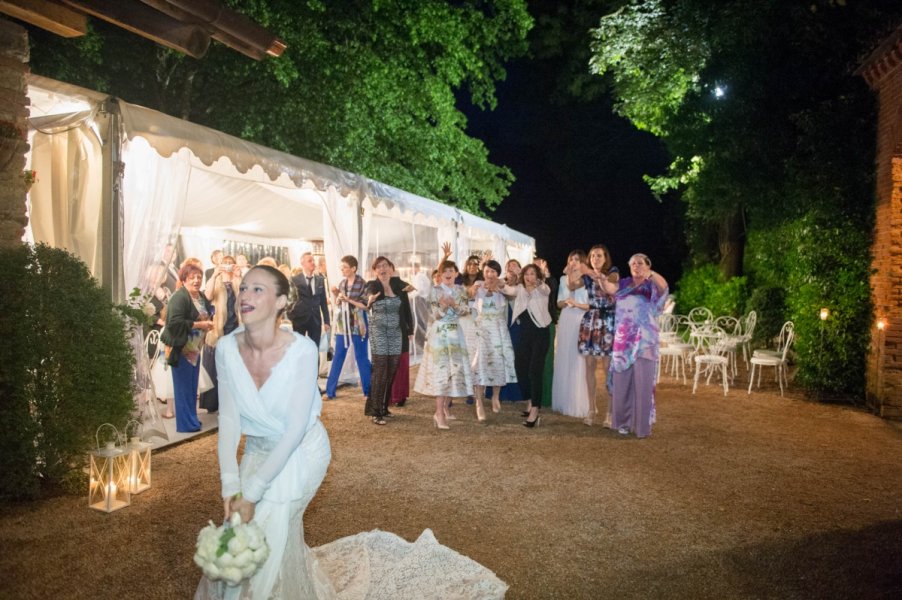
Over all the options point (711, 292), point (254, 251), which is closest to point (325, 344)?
point (254, 251)

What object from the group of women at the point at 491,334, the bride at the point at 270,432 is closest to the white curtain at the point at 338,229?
the group of women at the point at 491,334

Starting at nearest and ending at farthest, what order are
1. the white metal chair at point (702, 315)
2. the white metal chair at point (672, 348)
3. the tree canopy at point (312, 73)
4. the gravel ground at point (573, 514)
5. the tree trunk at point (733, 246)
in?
the gravel ground at point (573, 514)
the white metal chair at point (672, 348)
the tree canopy at point (312, 73)
the white metal chair at point (702, 315)
the tree trunk at point (733, 246)

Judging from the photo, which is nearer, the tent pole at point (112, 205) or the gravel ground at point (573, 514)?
the gravel ground at point (573, 514)

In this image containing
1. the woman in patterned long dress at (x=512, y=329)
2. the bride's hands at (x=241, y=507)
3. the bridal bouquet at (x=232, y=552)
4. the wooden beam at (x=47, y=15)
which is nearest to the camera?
the bridal bouquet at (x=232, y=552)

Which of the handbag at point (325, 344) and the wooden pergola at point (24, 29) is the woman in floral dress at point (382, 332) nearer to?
the handbag at point (325, 344)

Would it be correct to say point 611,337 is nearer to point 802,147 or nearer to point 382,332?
point 382,332

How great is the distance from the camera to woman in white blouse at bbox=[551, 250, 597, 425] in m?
6.47

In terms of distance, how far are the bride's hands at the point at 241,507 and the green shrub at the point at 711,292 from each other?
1364cm

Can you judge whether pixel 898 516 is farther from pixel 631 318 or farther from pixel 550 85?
pixel 550 85

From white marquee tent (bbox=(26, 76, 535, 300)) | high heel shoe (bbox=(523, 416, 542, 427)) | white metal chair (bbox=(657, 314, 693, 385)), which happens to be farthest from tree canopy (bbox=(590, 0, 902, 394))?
white marquee tent (bbox=(26, 76, 535, 300))

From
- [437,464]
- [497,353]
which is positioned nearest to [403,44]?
[497,353]

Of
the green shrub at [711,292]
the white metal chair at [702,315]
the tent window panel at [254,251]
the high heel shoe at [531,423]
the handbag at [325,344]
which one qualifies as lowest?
the high heel shoe at [531,423]

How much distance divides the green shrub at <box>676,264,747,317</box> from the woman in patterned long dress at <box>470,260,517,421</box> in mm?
9092

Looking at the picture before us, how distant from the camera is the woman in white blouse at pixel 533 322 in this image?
6.41m
